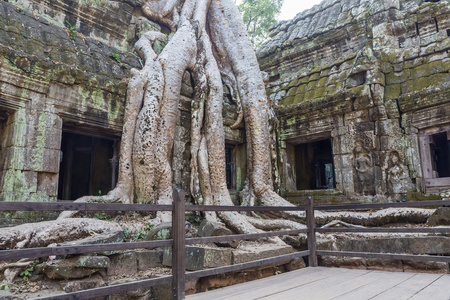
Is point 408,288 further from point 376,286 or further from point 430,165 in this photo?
point 430,165

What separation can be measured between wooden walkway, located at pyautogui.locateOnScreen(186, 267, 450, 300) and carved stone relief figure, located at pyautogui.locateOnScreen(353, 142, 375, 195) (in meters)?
2.76

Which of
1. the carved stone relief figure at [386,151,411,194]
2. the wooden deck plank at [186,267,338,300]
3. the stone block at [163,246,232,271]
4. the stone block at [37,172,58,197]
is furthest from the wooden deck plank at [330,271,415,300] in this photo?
the stone block at [37,172,58,197]

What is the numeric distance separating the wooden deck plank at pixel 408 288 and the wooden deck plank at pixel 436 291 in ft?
0.12

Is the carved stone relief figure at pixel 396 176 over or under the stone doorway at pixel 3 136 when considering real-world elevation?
under

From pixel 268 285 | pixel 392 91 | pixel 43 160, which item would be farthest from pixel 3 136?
pixel 392 91

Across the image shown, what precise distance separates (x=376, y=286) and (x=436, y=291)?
15.4 inches

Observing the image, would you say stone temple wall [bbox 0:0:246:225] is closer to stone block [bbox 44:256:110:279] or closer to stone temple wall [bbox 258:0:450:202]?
stone block [bbox 44:256:110:279]

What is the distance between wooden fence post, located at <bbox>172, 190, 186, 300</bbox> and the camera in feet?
7.05

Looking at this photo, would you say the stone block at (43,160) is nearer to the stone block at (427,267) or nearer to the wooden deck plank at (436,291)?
the wooden deck plank at (436,291)

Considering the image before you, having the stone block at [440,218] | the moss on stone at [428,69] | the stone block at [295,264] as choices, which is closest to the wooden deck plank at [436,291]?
the stone block at [295,264]

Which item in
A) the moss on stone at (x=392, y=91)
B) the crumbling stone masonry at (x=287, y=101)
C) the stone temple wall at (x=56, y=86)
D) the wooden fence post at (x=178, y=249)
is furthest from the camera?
the moss on stone at (x=392, y=91)

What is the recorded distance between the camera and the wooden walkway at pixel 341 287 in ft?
7.35

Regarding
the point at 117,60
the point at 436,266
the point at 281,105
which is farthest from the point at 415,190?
the point at 117,60

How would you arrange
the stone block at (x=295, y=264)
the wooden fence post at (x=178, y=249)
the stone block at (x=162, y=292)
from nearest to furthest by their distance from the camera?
1. the wooden fence post at (x=178, y=249)
2. the stone block at (x=162, y=292)
3. the stone block at (x=295, y=264)
